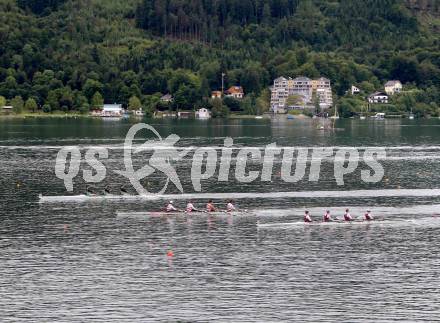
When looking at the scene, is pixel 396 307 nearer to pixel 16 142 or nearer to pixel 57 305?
pixel 57 305

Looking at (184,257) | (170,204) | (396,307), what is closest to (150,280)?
(184,257)

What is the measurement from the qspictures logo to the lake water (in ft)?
28.4

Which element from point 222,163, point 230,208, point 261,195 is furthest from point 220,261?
point 222,163

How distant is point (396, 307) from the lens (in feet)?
182

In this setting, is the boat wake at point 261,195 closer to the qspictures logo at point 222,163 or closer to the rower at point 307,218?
the qspictures logo at point 222,163

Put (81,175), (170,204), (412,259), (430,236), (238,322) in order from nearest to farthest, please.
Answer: (238,322) → (412,259) → (430,236) → (170,204) → (81,175)

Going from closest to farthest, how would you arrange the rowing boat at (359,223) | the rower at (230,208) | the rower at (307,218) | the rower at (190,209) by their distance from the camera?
the rowing boat at (359,223)
the rower at (307,218)
the rower at (230,208)
the rower at (190,209)

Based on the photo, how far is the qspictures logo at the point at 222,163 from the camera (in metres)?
116

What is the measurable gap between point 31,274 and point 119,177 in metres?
54.9

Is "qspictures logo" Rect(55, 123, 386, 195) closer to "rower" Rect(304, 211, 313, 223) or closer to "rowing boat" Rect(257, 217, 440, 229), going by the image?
"rowing boat" Rect(257, 217, 440, 229)

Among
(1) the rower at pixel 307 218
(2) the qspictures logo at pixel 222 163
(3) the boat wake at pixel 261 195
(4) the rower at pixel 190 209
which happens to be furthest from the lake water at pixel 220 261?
(2) the qspictures logo at pixel 222 163

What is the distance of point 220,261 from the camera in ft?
218

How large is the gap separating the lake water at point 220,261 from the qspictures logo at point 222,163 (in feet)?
28.4

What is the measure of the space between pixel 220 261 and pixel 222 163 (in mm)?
67903
